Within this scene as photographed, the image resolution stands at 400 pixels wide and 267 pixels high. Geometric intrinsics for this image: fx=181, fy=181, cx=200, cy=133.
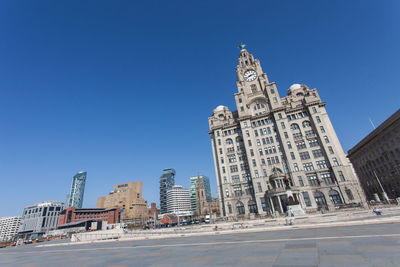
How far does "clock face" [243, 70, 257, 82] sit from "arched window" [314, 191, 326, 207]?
45641 mm

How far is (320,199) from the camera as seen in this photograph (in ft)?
166

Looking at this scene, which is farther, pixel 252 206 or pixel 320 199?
pixel 252 206

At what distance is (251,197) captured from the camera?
57.4m

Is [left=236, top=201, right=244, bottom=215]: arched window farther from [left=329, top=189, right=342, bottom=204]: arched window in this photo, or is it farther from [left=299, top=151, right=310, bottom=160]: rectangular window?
[left=329, top=189, right=342, bottom=204]: arched window

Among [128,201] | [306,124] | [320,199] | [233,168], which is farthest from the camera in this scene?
[128,201]

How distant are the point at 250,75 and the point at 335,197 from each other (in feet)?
165

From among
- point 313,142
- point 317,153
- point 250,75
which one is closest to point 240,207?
point 317,153

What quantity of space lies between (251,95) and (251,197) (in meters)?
36.5

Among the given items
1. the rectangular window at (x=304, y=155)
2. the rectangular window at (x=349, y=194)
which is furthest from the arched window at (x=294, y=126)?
the rectangular window at (x=349, y=194)

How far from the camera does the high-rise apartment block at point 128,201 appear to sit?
15888 cm

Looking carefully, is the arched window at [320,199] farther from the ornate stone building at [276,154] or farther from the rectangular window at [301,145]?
the rectangular window at [301,145]

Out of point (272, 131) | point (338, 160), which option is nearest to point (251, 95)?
point (272, 131)

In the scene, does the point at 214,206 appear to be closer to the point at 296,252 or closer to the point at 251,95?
the point at 251,95

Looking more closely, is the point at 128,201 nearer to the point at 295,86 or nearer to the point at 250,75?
the point at 250,75
